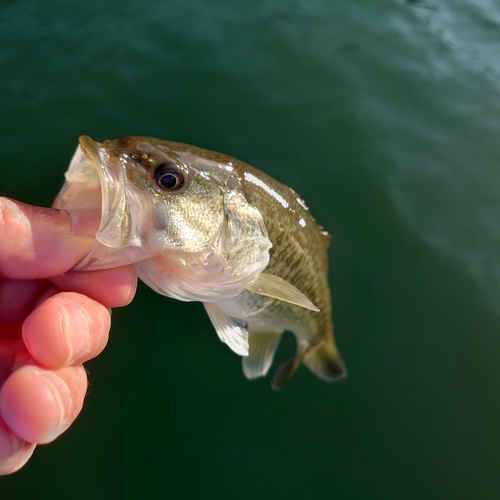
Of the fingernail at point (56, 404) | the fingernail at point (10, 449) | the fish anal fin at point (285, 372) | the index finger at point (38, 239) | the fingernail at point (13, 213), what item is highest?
the fingernail at point (13, 213)

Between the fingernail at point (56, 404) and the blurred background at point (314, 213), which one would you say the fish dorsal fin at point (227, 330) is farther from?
the fingernail at point (56, 404)

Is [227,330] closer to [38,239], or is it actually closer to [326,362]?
[326,362]

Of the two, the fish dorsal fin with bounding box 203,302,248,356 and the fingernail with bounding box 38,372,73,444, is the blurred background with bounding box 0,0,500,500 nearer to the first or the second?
the fish dorsal fin with bounding box 203,302,248,356

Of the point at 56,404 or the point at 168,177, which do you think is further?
the point at 168,177

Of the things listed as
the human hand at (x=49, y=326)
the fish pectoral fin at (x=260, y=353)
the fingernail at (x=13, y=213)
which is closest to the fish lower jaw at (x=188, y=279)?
the human hand at (x=49, y=326)

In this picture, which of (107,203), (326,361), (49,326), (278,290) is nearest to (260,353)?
(326,361)

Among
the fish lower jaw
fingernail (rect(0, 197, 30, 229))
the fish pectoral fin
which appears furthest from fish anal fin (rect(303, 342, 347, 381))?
fingernail (rect(0, 197, 30, 229))
